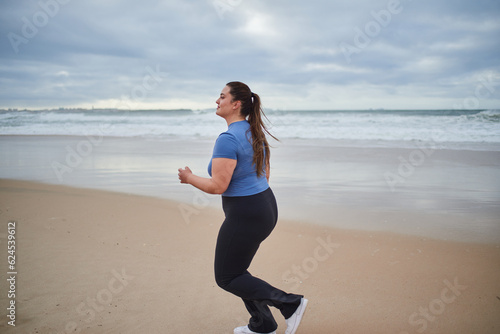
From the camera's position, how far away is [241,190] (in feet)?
7.47

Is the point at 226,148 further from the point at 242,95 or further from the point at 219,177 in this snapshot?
the point at 242,95

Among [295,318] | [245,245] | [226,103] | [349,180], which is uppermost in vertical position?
[226,103]

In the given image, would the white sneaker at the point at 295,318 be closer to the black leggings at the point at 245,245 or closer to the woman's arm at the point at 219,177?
the black leggings at the point at 245,245

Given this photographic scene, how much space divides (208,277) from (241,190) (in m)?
1.77

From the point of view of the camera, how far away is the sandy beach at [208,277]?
2924 millimetres

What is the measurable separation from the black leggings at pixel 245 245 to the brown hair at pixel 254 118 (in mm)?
225

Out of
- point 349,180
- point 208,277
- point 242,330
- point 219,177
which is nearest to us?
point 219,177

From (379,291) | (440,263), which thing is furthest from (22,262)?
(440,263)

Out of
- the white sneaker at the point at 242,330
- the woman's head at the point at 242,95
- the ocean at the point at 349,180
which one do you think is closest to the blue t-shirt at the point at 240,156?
the woman's head at the point at 242,95

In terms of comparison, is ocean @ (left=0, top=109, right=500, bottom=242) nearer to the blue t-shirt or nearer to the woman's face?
the blue t-shirt

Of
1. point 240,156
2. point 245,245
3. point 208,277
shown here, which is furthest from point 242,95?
point 208,277

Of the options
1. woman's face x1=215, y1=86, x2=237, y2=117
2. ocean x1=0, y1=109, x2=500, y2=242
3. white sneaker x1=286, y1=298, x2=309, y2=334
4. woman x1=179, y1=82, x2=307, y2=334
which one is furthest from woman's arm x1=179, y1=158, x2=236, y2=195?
ocean x1=0, y1=109, x2=500, y2=242

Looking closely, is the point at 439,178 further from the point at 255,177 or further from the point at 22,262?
the point at 22,262

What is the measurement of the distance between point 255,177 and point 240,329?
1.20m
